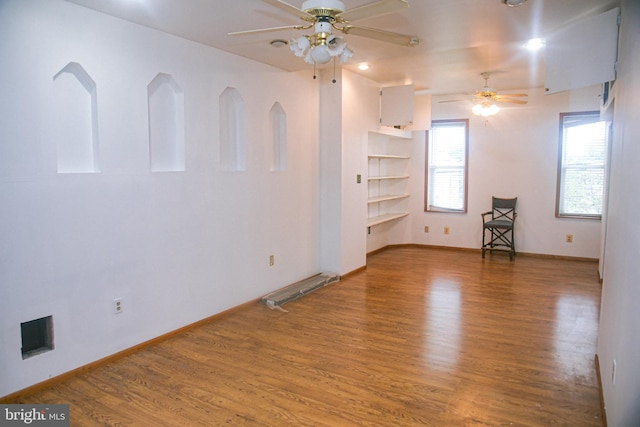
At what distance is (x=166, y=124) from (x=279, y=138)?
152 centimetres

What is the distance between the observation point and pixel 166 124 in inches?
146

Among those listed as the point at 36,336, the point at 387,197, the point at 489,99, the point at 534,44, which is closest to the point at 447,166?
the point at 387,197

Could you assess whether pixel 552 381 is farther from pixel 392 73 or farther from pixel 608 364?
pixel 392 73

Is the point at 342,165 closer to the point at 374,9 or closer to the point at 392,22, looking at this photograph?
the point at 392,22

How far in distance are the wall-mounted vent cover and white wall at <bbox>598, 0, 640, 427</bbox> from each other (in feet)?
10.4

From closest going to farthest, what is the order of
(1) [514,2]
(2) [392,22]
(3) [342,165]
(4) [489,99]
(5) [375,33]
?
(5) [375,33] < (1) [514,2] < (2) [392,22] < (3) [342,165] < (4) [489,99]

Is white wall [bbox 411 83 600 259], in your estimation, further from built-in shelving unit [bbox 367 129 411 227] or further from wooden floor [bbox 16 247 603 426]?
wooden floor [bbox 16 247 603 426]

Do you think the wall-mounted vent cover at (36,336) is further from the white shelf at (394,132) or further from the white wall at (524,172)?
the white wall at (524,172)

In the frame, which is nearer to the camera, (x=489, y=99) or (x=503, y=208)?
(x=489, y=99)

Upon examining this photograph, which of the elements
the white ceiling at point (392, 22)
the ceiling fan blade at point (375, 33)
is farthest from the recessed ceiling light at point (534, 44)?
the ceiling fan blade at point (375, 33)

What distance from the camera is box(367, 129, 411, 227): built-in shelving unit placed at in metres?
7.05

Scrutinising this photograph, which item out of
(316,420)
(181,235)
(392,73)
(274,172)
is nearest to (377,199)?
(392,73)

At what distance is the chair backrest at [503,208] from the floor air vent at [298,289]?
327 cm

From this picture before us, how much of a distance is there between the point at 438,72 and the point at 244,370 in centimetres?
433
